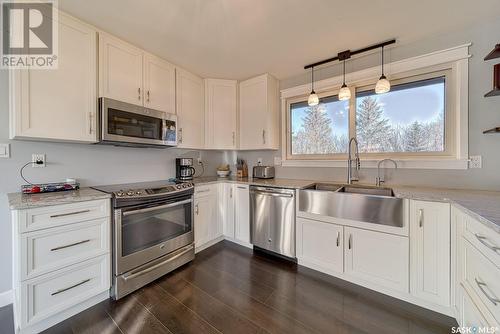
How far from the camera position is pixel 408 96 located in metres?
2.17

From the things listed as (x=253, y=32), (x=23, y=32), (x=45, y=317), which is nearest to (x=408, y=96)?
(x=253, y=32)

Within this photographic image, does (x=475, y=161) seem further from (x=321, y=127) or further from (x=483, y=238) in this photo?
(x=321, y=127)

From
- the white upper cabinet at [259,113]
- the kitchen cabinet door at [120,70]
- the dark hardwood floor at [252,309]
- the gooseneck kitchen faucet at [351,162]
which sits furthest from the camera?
the white upper cabinet at [259,113]

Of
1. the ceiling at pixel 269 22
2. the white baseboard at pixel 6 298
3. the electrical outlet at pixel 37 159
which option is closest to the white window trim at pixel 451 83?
the ceiling at pixel 269 22

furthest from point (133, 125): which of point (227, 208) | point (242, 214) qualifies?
point (242, 214)

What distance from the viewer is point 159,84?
233 centimetres

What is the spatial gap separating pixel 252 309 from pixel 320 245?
2.97 ft

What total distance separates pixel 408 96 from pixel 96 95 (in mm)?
3187

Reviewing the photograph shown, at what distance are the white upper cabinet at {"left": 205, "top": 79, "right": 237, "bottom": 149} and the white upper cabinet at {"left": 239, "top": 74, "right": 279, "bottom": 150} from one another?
140 mm

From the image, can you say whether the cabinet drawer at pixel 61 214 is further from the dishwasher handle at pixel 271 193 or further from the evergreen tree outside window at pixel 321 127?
the evergreen tree outside window at pixel 321 127

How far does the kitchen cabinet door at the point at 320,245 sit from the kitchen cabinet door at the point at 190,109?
177 cm

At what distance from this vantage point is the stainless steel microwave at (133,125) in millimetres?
1787

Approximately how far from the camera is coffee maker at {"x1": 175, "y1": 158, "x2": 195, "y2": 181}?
2.75 meters

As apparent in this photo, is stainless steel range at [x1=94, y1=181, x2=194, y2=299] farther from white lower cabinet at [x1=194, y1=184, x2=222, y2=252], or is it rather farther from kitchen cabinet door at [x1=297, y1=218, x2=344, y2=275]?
kitchen cabinet door at [x1=297, y1=218, x2=344, y2=275]
